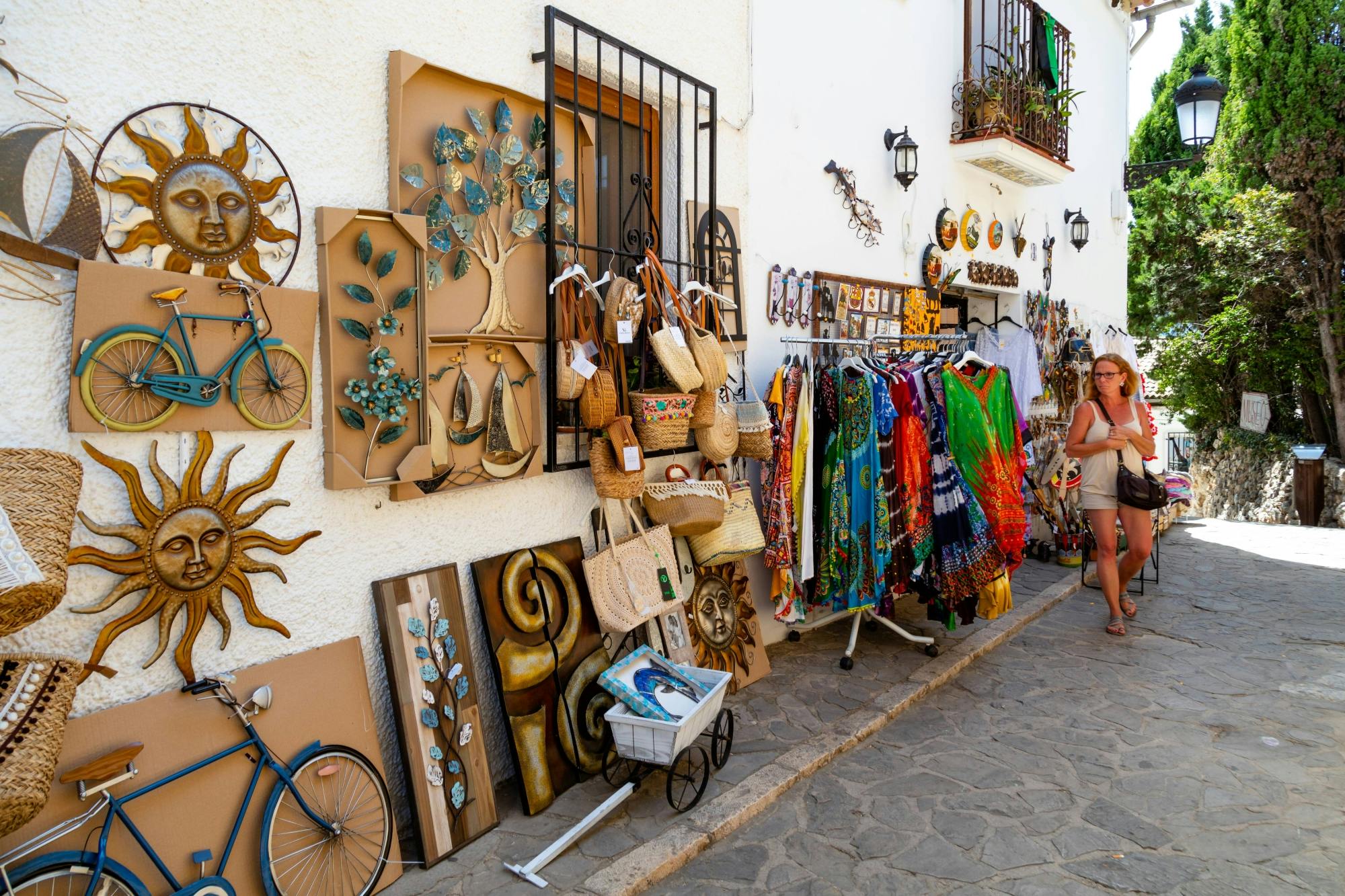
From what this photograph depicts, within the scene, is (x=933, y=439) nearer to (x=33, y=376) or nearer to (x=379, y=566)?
(x=379, y=566)

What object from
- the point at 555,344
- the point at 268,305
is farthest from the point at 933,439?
the point at 268,305

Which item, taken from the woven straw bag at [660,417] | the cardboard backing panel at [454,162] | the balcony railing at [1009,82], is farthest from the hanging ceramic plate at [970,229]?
the cardboard backing panel at [454,162]

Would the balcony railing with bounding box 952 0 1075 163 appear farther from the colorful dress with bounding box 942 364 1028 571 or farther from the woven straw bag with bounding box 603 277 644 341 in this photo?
the woven straw bag with bounding box 603 277 644 341

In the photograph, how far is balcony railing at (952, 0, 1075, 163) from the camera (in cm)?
699

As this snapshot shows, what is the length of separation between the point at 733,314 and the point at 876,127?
235 cm

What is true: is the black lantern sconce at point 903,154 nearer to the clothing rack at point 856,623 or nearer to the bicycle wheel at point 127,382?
the clothing rack at point 856,623

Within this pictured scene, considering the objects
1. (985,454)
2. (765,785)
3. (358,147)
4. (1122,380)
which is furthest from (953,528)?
(358,147)

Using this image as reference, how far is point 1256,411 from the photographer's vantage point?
517 inches

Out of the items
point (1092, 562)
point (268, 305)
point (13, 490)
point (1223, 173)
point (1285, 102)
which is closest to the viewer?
point (13, 490)

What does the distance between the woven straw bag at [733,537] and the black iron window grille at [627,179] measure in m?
0.42

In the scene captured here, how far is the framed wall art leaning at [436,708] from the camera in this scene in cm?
287

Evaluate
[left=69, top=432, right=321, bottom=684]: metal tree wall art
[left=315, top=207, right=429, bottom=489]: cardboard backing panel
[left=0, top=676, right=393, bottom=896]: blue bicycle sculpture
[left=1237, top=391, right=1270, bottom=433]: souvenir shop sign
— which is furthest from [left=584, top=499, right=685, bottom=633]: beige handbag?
[left=1237, top=391, right=1270, bottom=433]: souvenir shop sign

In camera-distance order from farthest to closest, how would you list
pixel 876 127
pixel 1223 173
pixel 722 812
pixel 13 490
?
1. pixel 1223 173
2. pixel 876 127
3. pixel 722 812
4. pixel 13 490

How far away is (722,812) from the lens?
326 cm
